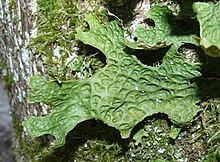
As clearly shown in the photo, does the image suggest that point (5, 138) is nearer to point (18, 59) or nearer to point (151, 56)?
point (18, 59)

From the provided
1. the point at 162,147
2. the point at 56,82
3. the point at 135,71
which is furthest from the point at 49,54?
the point at 162,147

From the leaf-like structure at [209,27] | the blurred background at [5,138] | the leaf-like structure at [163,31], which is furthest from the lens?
the blurred background at [5,138]

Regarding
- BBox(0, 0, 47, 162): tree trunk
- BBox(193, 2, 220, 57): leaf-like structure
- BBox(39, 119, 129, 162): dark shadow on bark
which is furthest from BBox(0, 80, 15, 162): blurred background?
BBox(193, 2, 220, 57): leaf-like structure

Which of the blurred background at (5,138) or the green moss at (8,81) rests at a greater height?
the green moss at (8,81)

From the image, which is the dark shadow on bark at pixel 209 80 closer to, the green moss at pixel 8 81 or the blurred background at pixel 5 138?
the green moss at pixel 8 81

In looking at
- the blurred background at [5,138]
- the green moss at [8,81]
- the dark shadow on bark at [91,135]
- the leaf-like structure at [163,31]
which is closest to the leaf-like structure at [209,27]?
the leaf-like structure at [163,31]

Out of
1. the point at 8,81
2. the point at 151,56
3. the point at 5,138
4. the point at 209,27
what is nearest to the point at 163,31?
the point at 151,56

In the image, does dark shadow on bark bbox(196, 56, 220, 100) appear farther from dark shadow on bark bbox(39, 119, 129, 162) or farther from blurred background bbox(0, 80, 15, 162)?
blurred background bbox(0, 80, 15, 162)
